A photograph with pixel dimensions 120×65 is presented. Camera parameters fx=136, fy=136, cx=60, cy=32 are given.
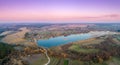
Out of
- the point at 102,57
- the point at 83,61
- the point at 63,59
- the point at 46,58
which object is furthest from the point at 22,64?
the point at 102,57

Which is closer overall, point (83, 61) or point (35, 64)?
point (35, 64)

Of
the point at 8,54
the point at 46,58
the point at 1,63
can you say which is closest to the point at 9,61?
the point at 1,63

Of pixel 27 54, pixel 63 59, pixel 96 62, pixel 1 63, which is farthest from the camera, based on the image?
pixel 27 54

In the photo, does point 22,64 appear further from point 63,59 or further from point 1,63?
point 63,59

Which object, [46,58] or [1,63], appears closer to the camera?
[1,63]

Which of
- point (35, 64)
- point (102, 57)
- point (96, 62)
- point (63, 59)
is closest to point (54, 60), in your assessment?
point (63, 59)

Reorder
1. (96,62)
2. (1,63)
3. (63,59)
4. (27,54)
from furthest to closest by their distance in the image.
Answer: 1. (27,54)
2. (63,59)
3. (96,62)
4. (1,63)

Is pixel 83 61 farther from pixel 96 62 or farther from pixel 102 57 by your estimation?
pixel 102 57

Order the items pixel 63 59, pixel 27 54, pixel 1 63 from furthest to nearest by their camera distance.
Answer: pixel 27 54 → pixel 63 59 → pixel 1 63
